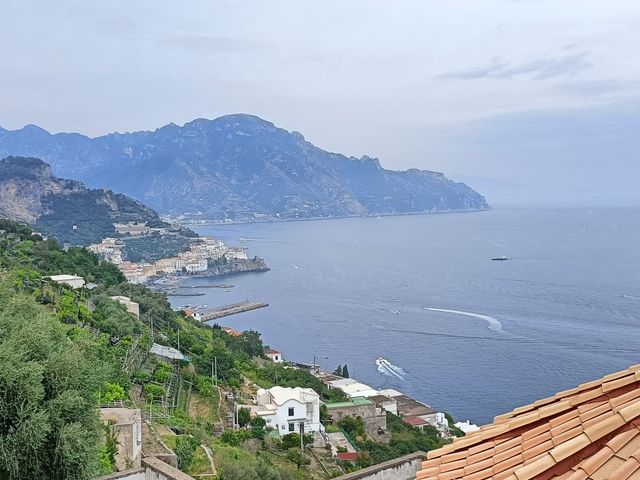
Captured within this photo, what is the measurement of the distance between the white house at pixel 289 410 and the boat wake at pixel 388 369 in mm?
10384

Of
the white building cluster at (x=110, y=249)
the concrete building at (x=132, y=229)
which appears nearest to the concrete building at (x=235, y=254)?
the white building cluster at (x=110, y=249)

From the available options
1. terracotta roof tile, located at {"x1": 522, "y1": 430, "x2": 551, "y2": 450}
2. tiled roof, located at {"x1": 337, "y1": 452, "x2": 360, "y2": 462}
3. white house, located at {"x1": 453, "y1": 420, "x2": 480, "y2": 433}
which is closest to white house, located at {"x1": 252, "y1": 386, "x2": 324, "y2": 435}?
tiled roof, located at {"x1": 337, "y1": 452, "x2": 360, "y2": 462}

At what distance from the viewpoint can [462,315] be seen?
109 ft

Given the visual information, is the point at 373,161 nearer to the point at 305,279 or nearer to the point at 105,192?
the point at 105,192

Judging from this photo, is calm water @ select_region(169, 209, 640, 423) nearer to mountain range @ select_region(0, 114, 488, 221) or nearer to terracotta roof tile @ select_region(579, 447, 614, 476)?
terracotta roof tile @ select_region(579, 447, 614, 476)

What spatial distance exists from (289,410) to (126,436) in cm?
730

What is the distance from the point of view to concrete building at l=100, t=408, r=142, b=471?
6.64 m

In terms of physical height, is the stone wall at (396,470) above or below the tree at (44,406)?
below

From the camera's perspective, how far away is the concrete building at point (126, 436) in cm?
664

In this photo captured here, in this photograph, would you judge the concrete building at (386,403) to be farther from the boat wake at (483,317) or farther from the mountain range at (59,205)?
the mountain range at (59,205)

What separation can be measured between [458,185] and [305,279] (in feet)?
479

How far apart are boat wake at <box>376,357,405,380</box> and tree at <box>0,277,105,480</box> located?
19.7m

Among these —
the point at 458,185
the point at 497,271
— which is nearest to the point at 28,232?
the point at 497,271

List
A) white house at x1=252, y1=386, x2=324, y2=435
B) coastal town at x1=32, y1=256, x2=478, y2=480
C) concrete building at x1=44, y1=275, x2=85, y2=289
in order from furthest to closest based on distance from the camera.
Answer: concrete building at x1=44, y1=275, x2=85, y2=289 < white house at x1=252, y1=386, x2=324, y2=435 < coastal town at x1=32, y1=256, x2=478, y2=480
